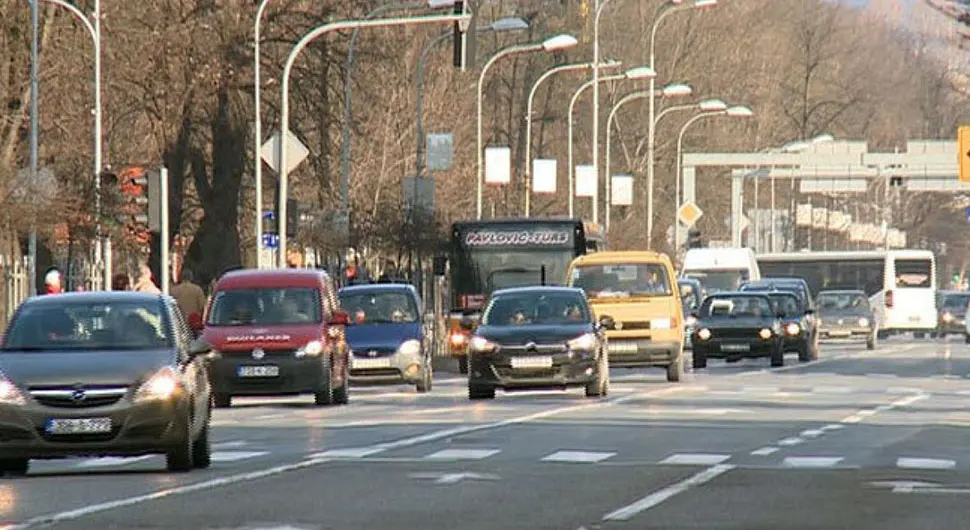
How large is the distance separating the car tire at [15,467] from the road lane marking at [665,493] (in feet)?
17.2

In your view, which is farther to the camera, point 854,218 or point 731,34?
point 854,218

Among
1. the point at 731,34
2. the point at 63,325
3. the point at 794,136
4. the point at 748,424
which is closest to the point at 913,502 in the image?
the point at 63,325

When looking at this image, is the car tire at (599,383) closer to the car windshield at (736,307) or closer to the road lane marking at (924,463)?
the road lane marking at (924,463)

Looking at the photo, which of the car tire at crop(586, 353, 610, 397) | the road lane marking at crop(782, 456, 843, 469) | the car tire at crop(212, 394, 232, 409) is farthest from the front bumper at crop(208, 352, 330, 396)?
the road lane marking at crop(782, 456, 843, 469)

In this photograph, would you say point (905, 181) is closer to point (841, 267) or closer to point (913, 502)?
point (841, 267)

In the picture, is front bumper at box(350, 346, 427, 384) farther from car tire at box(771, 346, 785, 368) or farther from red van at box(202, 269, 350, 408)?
car tire at box(771, 346, 785, 368)

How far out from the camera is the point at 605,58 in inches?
4102

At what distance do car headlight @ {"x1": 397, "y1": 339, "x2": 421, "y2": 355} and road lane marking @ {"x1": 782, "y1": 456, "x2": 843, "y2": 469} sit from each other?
18.1 m

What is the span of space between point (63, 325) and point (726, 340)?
3408cm

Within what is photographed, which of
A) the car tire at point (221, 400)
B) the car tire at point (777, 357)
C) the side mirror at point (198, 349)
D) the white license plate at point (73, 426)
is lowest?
the car tire at point (777, 357)

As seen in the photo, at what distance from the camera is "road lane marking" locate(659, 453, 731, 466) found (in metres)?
24.0

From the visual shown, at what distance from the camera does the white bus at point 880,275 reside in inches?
3819

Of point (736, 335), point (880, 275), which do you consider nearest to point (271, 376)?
point (736, 335)

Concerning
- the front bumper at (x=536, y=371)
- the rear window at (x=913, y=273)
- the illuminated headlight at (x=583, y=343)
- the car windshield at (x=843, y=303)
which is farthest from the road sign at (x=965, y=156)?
the rear window at (x=913, y=273)
